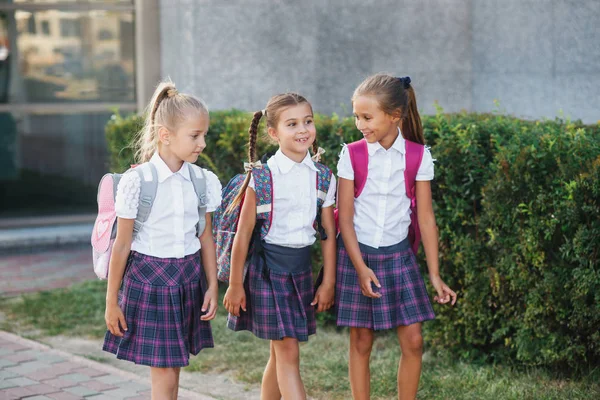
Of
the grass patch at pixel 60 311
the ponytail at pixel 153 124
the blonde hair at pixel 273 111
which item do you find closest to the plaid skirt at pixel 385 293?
the blonde hair at pixel 273 111

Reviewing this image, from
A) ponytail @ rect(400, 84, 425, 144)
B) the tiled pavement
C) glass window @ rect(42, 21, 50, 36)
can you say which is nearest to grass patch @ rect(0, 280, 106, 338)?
the tiled pavement

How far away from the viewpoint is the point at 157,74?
916cm

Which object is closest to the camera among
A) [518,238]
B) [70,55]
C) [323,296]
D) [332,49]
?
[323,296]

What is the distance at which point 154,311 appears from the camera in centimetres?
361

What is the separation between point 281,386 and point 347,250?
2.19 feet

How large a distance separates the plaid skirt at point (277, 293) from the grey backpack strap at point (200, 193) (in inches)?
10.8

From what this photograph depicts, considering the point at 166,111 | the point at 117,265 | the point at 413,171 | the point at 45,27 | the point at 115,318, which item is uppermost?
the point at 45,27


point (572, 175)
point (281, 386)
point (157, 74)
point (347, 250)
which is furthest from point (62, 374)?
point (157, 74)

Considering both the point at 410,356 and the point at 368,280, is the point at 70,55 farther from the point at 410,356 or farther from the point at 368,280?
the point at 410,356

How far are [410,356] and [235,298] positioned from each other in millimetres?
845

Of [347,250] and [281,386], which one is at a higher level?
[347,250]

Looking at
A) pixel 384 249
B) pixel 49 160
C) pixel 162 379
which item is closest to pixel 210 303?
pixel 162 379

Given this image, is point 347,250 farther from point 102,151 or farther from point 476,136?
point 102,151

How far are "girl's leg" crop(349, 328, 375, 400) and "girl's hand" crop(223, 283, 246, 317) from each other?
0.57m
